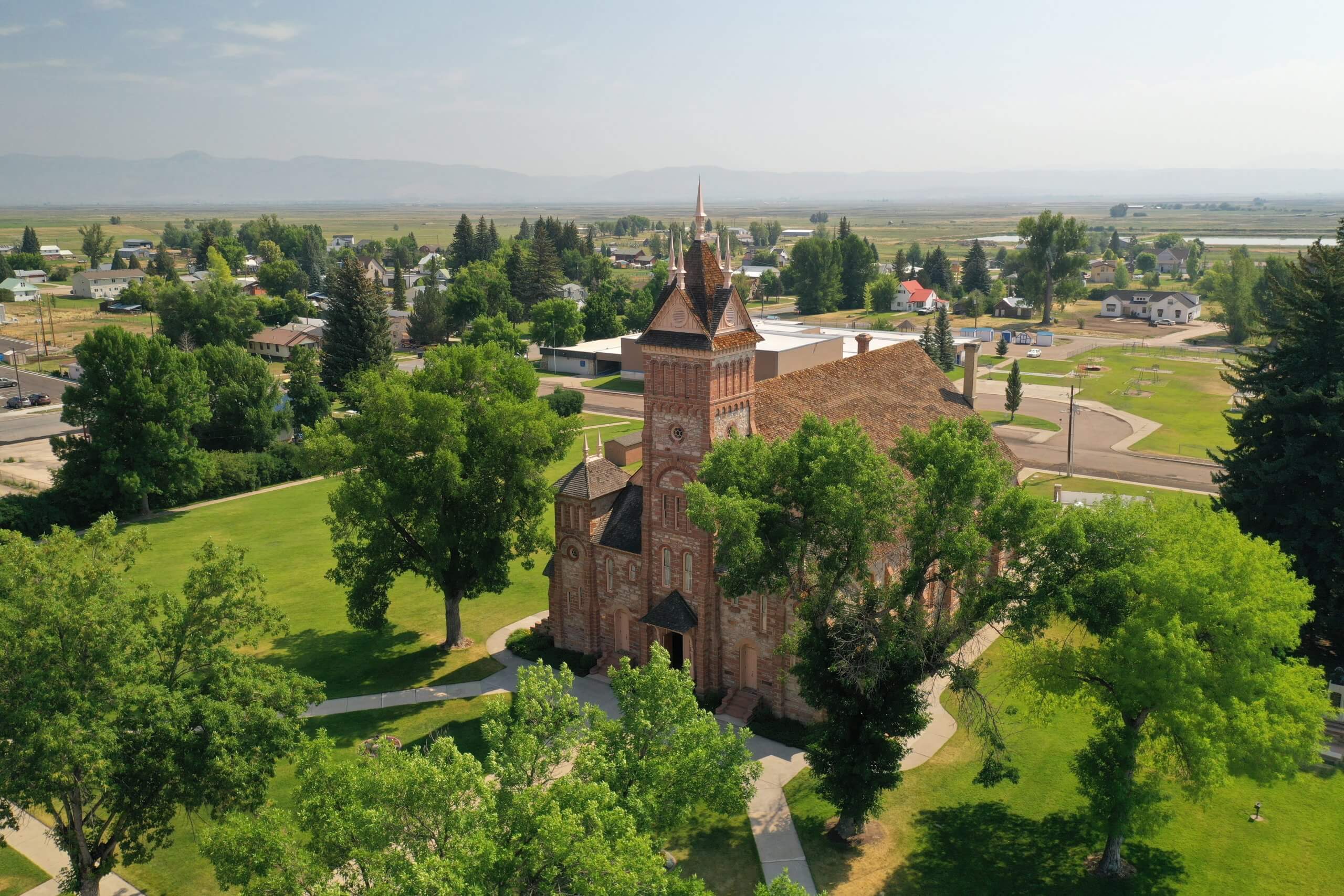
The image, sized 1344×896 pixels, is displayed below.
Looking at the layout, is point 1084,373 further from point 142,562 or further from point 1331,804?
point 142,562

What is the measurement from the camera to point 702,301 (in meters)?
36.6

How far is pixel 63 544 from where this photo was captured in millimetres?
27234

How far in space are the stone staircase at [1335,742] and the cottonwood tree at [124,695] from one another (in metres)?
35.2

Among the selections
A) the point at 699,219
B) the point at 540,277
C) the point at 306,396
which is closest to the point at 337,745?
the point at 699,219

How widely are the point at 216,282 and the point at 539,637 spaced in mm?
92496

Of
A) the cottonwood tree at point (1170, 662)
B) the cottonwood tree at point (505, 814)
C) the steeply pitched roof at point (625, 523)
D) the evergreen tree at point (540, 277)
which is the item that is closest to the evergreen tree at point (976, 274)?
the evergreen tree at point (540, 277)

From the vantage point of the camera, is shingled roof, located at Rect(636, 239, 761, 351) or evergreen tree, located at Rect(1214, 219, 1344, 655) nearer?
shingled roof, located at Rect(636, 239, 761, 351)

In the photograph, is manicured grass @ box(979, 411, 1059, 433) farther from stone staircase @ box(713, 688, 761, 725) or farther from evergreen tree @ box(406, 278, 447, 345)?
evergreen tree @ box(406, 278, 447, 345)

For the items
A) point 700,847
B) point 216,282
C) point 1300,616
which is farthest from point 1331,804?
point 216,282

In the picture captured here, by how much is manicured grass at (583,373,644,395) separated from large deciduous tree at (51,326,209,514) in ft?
163

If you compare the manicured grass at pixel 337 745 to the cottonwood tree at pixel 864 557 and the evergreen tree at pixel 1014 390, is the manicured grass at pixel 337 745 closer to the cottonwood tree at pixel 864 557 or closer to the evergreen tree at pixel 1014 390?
the cottonwood tree at pixel 864 557

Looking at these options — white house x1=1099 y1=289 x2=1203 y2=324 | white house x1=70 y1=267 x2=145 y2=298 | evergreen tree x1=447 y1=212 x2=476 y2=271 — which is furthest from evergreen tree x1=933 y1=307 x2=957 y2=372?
white house x1=70 y1=267 x2=145 y2=298

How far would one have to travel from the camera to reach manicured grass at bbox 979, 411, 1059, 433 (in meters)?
85.6

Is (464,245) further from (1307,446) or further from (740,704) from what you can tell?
(1307,446)
